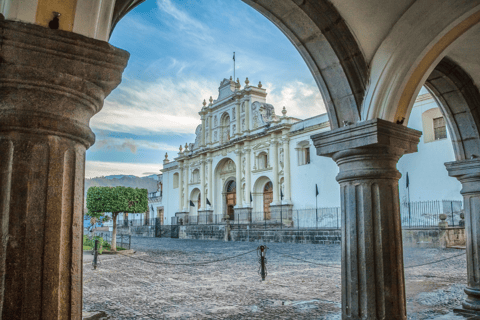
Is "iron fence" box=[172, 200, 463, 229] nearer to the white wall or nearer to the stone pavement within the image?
the white wall

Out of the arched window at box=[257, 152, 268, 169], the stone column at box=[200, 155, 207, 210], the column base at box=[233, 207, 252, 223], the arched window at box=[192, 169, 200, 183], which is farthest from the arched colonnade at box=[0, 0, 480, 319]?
the arched window at box=[192, 169, 200, 183]

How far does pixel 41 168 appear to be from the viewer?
179 centimetres

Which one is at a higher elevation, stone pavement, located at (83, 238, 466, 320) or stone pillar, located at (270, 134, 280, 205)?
stone pillar, located at (270, 134, 280, 205)

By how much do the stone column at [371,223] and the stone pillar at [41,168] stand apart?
2.41m

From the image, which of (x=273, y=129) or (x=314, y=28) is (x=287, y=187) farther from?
(x=314, y=28)

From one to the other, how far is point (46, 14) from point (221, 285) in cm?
619

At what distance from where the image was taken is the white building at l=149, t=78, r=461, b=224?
16922 mm

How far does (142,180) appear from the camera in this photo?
9319cm

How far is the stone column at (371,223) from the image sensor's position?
3416 millimetres

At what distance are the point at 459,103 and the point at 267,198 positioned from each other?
20791mm

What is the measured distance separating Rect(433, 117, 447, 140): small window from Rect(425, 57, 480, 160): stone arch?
12565 millimetres

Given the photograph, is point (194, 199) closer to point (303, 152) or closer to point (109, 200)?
point (303, 152)

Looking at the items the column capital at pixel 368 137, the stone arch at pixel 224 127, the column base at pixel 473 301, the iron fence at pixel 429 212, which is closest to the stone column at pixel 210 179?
the stone arch at pixel 224 127

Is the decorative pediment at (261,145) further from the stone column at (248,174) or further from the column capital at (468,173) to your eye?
the column capital at (468,173)
